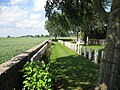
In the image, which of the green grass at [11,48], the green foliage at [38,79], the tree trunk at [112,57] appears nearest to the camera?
the green foliage at [38,79]

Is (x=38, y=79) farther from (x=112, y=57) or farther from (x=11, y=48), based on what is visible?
(x=11, y=48)

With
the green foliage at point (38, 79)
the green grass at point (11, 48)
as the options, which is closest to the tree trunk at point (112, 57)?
the green foliage at point (38, 79)

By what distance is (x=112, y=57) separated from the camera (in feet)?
29.4

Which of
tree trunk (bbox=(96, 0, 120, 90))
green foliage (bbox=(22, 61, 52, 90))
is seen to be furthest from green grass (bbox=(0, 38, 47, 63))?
tree trunk (bbox=(96, 0, 120, 90))

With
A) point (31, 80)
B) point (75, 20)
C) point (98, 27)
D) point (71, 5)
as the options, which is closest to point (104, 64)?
point (31, 80)

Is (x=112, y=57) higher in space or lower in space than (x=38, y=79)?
higher

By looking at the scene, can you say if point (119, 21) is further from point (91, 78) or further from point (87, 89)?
point (91, 78)

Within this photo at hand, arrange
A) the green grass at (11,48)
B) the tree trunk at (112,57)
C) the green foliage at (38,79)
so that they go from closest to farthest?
the green foliage at (38,79) < the tree trunk at (112,57) < the green grass at (11,48)

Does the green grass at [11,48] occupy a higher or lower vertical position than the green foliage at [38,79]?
lower

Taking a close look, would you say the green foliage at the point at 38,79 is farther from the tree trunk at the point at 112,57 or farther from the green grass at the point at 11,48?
the green grass at the point at 11,48

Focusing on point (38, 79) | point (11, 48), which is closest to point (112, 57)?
point (38, 79)

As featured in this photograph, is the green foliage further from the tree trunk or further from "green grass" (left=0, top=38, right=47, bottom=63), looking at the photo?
"green grass" (left=0, top=38, right=47, bottom=63)

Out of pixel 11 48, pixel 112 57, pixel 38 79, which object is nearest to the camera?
pixel 38 79

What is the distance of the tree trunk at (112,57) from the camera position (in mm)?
8945
